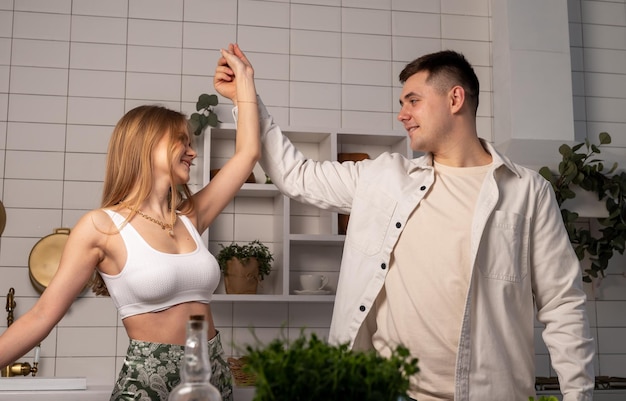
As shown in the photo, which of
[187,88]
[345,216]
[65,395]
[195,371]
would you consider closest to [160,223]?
[195,371]

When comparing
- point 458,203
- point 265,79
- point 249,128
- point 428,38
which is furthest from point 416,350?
point 428,38

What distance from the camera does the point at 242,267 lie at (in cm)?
339

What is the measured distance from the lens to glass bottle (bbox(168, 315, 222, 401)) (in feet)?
3.29

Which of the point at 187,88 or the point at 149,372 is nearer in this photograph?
the point at 149,372

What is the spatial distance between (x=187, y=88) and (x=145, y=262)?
6.74 ft

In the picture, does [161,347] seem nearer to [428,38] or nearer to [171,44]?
[171,44]

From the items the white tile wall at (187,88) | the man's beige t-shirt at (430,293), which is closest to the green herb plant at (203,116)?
the white tile wall at (187,88)

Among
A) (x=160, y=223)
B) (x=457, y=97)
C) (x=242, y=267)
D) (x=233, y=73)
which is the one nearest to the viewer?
(x=160, y=223)

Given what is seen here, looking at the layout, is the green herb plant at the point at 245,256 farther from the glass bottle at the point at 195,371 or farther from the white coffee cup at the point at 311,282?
the glass bottle at the point at 195,371

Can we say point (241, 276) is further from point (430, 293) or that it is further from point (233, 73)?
point (430, 293)

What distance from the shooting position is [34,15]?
12.0ft

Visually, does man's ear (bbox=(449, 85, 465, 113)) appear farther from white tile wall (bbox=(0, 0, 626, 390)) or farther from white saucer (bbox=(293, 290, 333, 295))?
white tile wall (bbox=(0, 0, 626, 390))

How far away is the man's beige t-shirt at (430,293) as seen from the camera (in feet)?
6.55

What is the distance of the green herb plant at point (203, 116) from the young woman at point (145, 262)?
1.51 metres
